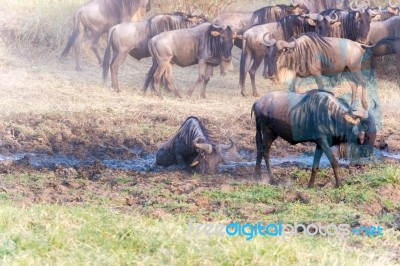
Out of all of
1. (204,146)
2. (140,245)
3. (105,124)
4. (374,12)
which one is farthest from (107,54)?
(140,245)

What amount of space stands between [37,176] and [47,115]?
2.94 meters

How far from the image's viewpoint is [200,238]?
5258mm

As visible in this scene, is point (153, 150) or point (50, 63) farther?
point (50, 63)

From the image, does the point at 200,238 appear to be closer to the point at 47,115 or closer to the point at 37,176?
the point at 37,176

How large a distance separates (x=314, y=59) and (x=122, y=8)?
4.15 metres

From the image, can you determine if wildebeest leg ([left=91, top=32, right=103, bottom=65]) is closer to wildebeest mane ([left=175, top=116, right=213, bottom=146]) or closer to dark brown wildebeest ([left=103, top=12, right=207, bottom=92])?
dark brown wildebeest ([left=103, top=12, right=207, bottom=92])

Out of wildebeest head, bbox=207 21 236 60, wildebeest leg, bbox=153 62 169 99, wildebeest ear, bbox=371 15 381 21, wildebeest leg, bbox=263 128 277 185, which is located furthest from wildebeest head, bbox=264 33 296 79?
wildebeest leg, bbox=263 128 277 185

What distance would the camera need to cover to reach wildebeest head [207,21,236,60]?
1343 cm

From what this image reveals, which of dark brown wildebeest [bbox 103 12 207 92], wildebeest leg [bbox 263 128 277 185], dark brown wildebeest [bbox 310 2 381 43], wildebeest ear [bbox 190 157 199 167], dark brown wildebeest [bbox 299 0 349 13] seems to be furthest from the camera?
dark brown wildebeest [bbox 299 0 349 13]

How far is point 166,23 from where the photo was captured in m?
14.2

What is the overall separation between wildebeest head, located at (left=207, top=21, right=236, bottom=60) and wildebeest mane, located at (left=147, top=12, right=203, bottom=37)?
0.90m

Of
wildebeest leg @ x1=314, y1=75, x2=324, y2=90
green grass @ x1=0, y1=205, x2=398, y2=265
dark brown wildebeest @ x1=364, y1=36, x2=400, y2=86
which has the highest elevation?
green grass @ x1=0, y1=205, x2=398, y2=265

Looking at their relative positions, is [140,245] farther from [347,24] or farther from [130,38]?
[347,24]

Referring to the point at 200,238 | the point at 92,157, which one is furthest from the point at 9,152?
the point at 200,238
